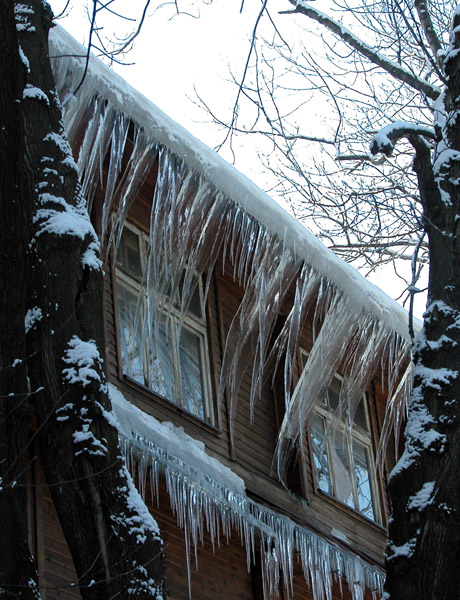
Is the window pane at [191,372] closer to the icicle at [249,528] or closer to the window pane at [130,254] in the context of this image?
the window pane at [130,254]

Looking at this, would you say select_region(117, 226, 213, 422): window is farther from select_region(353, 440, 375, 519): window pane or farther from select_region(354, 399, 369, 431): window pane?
select_region(354, 399, 369, 431): window pane

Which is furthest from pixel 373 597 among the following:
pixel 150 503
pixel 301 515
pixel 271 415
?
pixel 150 503

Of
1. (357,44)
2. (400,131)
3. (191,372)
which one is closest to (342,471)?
(191,372)

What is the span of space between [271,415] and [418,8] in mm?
3333

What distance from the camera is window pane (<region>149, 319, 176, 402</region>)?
731cm

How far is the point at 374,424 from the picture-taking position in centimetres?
1001

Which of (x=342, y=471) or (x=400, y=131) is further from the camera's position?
(x=342, y=471)

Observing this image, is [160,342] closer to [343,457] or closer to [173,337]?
[173,337]

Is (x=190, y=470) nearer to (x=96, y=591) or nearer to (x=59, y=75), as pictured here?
(x=59, y=75)

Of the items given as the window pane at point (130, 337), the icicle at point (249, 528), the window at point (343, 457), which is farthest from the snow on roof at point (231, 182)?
the icicle at point (249, 528)

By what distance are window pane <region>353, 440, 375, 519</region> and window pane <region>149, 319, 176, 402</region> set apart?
2.59 meters

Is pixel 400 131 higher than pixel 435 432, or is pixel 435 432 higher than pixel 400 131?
pixel 400 131

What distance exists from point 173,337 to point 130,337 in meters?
0.49

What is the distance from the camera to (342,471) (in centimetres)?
923
